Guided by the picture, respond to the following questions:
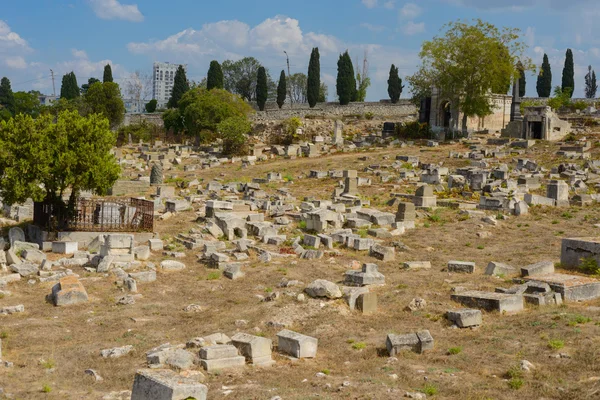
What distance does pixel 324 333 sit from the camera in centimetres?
1177

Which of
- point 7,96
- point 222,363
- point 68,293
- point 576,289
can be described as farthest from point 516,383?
point 7,96

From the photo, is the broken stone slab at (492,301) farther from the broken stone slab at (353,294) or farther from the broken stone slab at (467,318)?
the broken stone slab at (353,294)

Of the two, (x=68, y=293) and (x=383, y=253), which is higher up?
(x=383, y=253)

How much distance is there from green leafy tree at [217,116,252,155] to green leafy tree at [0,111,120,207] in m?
26.9

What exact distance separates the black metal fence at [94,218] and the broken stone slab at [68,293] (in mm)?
5954

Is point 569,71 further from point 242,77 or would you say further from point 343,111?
point 242,77

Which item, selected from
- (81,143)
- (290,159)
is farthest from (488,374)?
(290,159)

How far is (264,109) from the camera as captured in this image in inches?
3142

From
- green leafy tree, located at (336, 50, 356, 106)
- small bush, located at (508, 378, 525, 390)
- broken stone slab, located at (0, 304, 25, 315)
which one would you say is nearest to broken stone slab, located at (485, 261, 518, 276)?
small bush, located at (508, 378, 525, 390)

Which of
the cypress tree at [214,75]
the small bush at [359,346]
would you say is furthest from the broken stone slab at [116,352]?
the cypress tree at [214,75]

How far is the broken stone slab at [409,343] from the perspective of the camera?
1047 centimetres

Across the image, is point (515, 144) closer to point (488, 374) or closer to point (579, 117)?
point (579, 117)

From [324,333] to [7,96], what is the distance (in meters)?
82.1

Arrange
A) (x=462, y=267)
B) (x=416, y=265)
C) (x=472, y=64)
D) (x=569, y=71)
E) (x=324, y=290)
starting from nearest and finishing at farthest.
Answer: (x=324, y=290)
(x=462, y=267)
(x=416, y=265)
(x=472, y=64)
(x=569, y=71)
